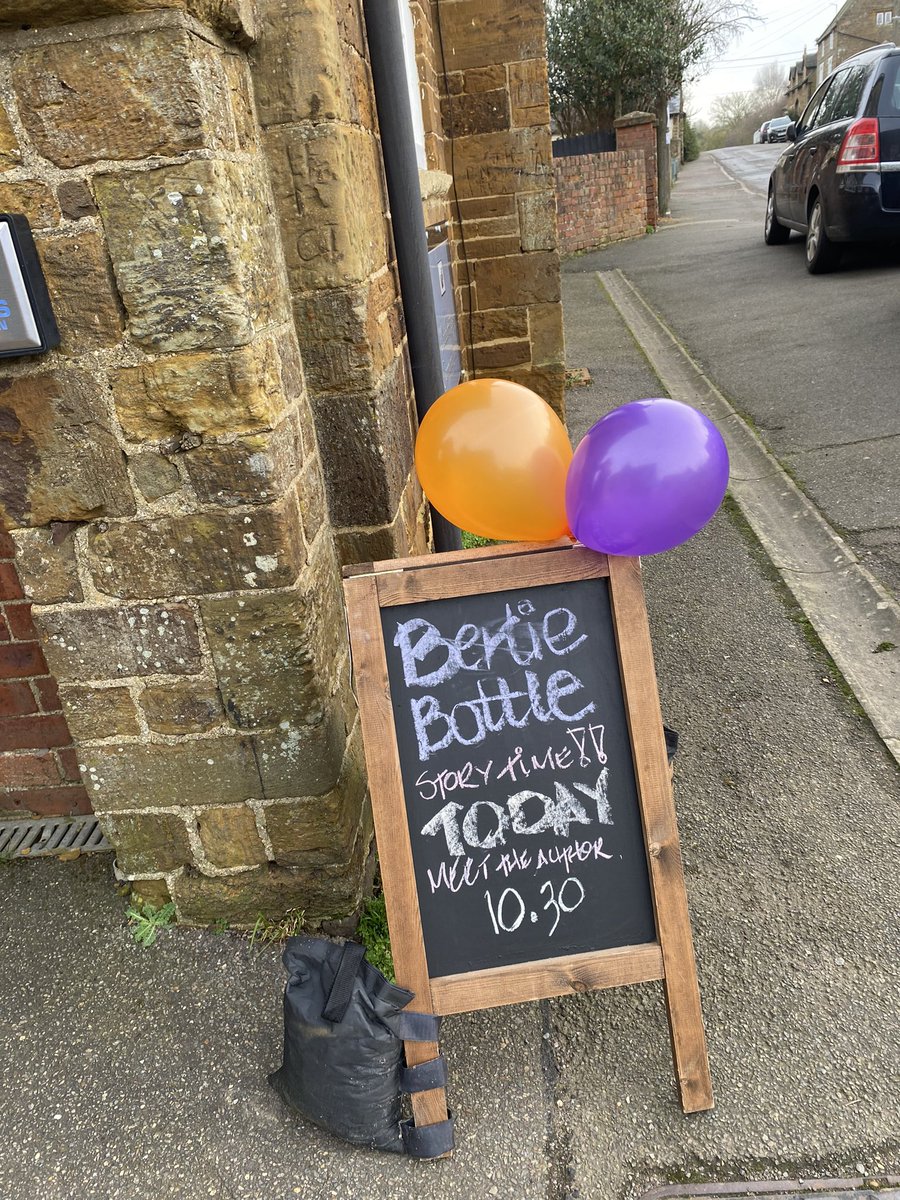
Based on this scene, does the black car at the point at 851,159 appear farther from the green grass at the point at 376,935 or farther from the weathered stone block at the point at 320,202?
the green grass at the point at 376,935

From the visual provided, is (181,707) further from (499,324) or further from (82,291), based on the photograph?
(499,324)

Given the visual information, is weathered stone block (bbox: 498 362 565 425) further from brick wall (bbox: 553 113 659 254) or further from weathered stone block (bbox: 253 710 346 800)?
brick wall (bbox: 553 113 659 254)

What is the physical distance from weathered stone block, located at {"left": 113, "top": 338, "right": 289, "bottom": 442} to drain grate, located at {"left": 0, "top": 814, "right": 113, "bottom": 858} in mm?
1458

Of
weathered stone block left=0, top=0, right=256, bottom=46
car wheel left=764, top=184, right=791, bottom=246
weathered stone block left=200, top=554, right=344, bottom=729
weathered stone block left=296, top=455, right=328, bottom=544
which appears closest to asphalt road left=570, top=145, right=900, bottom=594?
car wheel left=764, top=184, right=791, bottom=246

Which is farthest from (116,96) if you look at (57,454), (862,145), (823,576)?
(862,145)

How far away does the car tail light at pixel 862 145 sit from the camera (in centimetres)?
775

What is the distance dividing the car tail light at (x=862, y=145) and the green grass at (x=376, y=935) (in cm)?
826

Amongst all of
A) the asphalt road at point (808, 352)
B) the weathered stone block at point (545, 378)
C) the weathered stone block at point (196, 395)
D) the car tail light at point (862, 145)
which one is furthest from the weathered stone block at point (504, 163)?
the car tail light at point (862, 145)

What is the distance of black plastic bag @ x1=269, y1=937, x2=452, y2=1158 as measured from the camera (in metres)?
1.74

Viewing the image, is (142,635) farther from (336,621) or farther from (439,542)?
(439,542)

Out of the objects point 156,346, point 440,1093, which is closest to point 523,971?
point 440,1093

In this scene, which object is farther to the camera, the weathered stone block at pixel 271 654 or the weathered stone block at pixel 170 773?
the weathered stone block at pixel 170 773

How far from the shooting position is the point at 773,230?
11562 mm

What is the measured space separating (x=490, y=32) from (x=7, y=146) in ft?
11.7
